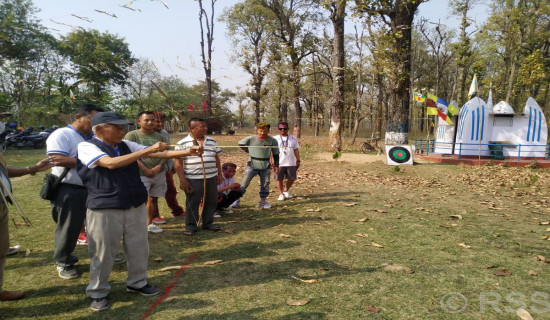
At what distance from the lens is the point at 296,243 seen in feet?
16.8

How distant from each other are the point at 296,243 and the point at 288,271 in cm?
99

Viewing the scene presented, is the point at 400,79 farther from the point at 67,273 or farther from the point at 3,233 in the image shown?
the point at 3,233

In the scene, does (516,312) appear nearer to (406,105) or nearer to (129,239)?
(129,239)

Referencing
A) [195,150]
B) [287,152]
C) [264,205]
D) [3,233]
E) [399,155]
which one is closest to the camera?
[3,233]

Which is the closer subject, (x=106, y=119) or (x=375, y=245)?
(x=106, y=119)

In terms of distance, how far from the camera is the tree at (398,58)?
14844 millimetres

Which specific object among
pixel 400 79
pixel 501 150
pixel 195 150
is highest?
pixel 400 79

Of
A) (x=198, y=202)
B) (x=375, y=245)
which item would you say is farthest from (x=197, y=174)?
(x=375, y=245)

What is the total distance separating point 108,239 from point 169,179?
3094 millimetres

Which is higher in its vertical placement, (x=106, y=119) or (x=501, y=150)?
(x=106, y=119)

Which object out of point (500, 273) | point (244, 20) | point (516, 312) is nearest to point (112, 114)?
point (516, 312)

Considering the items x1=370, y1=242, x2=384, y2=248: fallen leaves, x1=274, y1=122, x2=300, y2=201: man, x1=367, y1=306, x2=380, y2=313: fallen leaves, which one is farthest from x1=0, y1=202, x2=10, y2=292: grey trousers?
x1=274, y1=122, x2=300, y2=201: man

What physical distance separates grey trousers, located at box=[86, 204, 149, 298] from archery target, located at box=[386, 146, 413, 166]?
1178 centimetres

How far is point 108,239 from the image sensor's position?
10.7 ft
